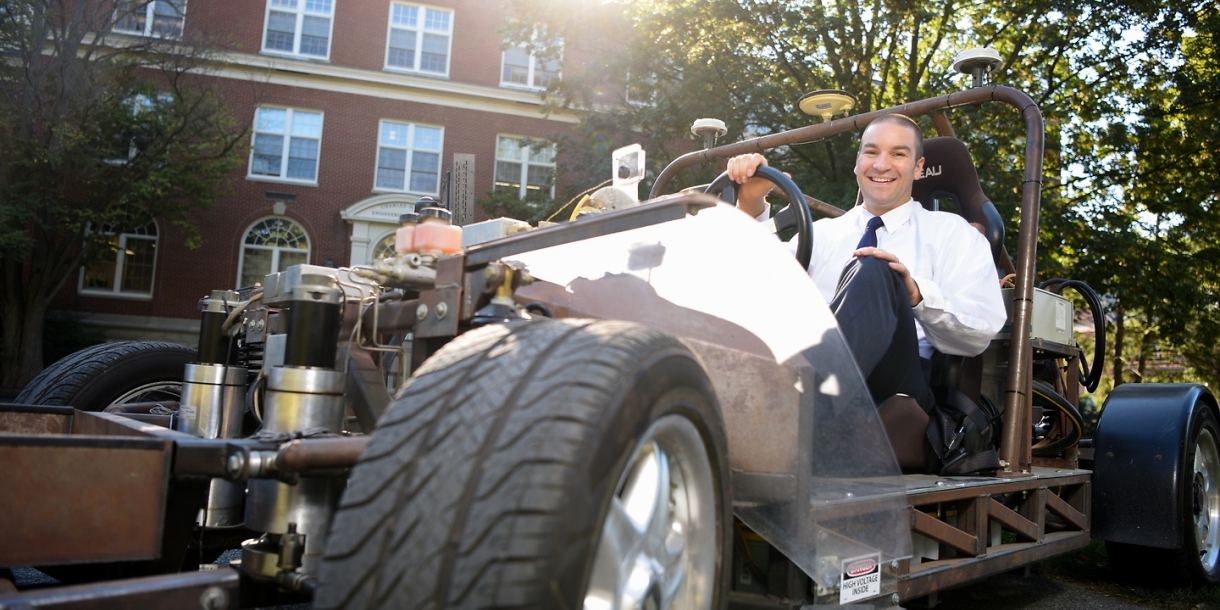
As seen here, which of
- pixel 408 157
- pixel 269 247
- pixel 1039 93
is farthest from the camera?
pixel 408 157

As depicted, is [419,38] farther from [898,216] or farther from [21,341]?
[898,216]

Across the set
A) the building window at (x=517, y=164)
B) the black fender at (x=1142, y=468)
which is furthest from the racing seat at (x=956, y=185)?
the building window at (x=517, y=164)

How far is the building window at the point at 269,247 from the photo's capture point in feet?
80.3

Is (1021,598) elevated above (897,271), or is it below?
below

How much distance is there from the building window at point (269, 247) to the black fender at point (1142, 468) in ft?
75.7

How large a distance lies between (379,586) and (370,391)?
1009mm

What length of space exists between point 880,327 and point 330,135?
24.2 metres

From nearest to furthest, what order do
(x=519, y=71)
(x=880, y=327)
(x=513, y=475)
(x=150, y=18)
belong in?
(x=513, y=475)
(x=880, y=327)
(x=150, y=18)
(x=519, y=71)

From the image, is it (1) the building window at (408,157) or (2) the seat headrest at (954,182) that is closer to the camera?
(2) the seat headrest at (954,182)

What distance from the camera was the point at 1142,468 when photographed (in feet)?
12.8

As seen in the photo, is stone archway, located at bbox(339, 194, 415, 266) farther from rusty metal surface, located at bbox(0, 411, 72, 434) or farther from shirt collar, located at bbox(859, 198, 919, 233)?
rusty metal surface, located at bbox(0, 411, 72, 434)

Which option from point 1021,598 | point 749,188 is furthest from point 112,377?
point 1021,598

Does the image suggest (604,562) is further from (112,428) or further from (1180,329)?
(1180,329)

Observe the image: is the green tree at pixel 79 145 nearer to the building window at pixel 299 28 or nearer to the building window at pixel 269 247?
the building window at pixel 269 247
